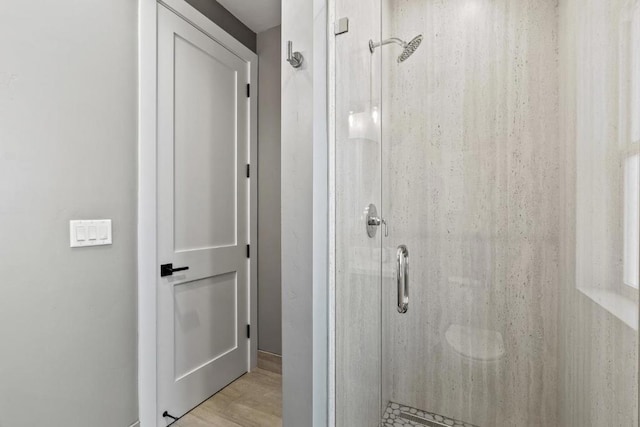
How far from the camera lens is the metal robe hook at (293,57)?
1.14 m

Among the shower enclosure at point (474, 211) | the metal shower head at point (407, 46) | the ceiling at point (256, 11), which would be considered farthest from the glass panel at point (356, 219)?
the ceiling at point (256, 11)

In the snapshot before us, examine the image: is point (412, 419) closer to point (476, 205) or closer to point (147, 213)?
point (476, 205)

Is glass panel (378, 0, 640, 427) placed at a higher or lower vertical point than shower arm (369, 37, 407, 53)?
lower

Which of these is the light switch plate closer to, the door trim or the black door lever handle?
the door trim

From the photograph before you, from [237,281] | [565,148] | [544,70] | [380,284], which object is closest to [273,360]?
[237,281]

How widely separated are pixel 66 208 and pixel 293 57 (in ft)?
3.66

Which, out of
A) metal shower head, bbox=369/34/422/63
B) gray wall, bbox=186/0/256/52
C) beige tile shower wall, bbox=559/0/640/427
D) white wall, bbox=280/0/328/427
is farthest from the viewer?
gray wall, bbox=186/0/256/52

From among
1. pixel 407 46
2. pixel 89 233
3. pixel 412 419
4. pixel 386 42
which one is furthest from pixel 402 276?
pixel 89 233

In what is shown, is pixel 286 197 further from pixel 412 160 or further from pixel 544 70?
pixel 544 70

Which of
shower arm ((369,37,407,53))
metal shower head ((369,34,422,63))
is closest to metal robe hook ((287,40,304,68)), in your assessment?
shower arm ((369,37,407,53))

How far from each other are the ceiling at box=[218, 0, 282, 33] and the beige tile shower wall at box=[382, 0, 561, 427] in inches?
36.3

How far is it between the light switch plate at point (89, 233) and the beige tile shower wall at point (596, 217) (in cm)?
190

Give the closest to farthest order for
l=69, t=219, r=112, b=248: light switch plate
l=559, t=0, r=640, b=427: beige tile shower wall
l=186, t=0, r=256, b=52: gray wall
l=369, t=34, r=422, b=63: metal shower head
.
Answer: l=559, t=0, r=640, b=427: beige tile shower wall, l=69, t=219, r=112, b=248: light switch plate, l=369, t=34, r=422, b=63: metal shower head, l=186, t=0, r=256, b=52: gray wall

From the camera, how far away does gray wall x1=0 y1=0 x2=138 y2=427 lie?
1147 mm
